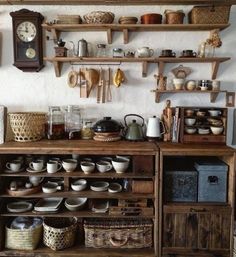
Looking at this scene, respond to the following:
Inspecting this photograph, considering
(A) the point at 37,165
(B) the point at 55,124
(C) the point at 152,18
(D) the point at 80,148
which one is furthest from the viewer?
(B) the point at 55,124

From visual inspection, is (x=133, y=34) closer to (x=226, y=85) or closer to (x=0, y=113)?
(x=226, y=85)

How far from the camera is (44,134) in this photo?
7.38 ft

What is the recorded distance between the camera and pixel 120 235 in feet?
6.57

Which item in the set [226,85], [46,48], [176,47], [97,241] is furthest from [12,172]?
[226,85]

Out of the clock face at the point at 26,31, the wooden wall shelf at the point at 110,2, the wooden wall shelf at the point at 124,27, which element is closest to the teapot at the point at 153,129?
the wooden wall shelf at the point at 124,27

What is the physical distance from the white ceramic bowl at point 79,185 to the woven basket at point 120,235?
0.28 m

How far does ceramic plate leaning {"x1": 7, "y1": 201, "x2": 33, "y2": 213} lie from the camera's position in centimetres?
204

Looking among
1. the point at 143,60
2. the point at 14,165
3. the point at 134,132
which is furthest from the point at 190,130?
the point at 14,165

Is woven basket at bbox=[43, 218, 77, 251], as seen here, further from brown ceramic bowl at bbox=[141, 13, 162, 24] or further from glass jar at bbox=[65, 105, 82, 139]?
brown ceramic bowl at bbox=[141, 13, 162, 24]

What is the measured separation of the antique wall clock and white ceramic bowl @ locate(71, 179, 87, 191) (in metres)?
0.98

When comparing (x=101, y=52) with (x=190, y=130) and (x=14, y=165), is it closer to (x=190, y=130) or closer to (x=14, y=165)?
(x=190, y=130)

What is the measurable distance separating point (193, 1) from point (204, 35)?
11.0 inches

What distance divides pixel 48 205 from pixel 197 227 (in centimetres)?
111

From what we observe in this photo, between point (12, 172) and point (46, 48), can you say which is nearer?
point (12, 172)
